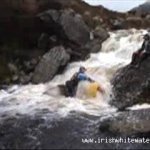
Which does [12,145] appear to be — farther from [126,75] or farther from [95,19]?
[95,19]

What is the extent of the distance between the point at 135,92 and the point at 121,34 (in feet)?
52.3

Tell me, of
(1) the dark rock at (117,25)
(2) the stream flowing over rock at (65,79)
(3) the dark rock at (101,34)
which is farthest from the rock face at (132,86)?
(1) the dark rock at (117,25)

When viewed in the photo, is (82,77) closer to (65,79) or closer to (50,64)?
(65,79)

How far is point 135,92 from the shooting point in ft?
84.4

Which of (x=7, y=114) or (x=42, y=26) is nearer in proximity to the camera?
(x=7, y=114)

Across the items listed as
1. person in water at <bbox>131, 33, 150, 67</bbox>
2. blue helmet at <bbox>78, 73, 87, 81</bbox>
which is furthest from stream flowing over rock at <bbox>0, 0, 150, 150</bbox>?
person in water at <bbox>131, 33, 150, 67</bbox>

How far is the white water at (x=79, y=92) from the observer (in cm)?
2480

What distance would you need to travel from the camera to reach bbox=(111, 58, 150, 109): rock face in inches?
994

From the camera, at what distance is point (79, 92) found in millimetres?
27281

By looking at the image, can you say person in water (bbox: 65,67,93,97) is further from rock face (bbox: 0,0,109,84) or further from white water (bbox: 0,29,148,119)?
rock face (bbox: 0,0,109,84)

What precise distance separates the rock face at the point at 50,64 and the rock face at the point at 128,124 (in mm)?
A: 11031

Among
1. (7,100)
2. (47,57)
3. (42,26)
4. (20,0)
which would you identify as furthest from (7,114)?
(20,0)

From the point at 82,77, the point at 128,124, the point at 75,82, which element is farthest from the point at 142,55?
the point at 128,124

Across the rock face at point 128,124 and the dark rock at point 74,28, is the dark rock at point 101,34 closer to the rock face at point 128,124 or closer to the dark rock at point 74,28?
the dark rock at point 74,28
